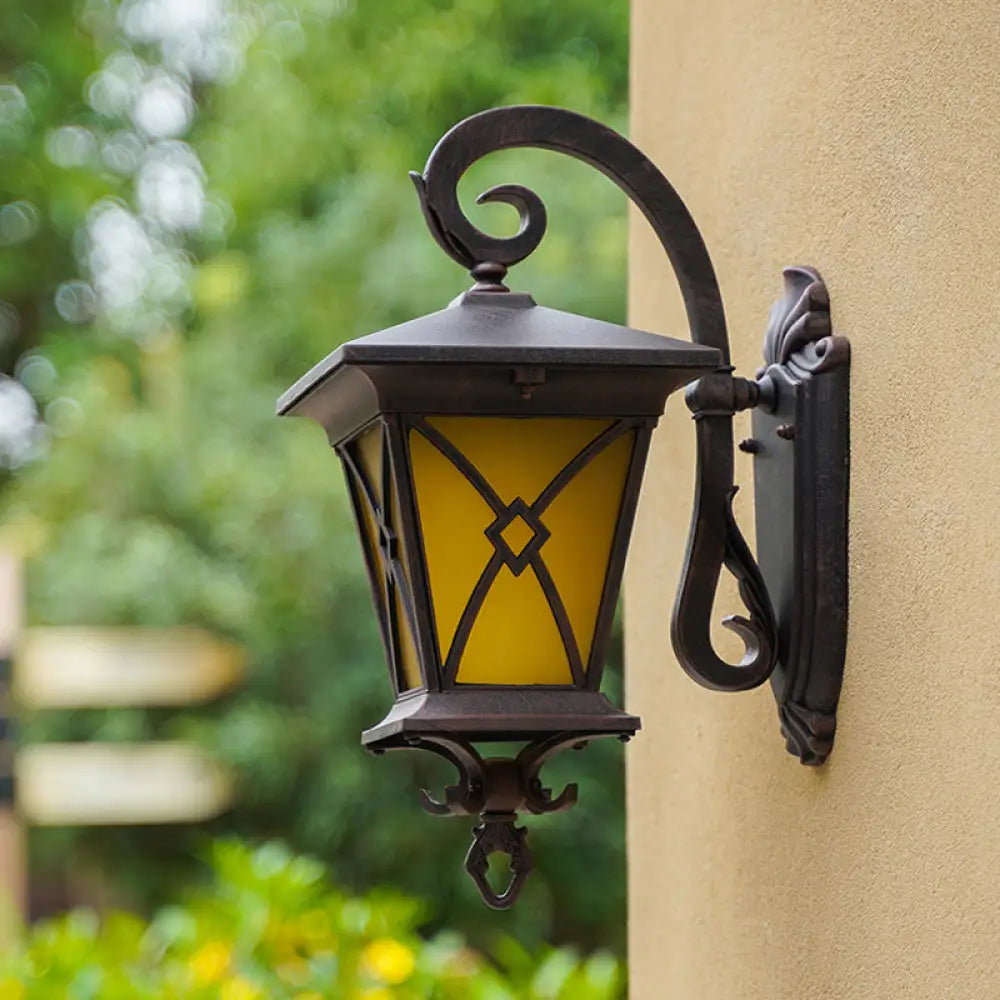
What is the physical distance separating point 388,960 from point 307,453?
5.17 meters

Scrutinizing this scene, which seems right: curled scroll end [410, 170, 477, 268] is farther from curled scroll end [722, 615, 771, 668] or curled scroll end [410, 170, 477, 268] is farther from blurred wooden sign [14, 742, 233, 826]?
blurred wooden sign [14, 742, 233, 826]

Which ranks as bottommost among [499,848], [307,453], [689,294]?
[307,453]

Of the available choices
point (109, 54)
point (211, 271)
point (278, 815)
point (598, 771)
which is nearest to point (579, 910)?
point (598, 771)

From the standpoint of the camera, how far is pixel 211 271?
37.8ft

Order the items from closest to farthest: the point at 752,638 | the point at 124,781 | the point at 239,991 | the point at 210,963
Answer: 1. the point at 752,638
2. the point at 239,991
3. the point at 210,963
4. the point at 124,781

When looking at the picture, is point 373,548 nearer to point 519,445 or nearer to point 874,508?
point 519,445

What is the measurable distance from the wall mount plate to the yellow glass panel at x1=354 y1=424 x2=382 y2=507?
0.38 m

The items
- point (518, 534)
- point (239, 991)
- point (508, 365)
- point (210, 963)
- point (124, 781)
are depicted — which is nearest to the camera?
point (508, 365)

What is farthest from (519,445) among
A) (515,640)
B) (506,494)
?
(515,640)

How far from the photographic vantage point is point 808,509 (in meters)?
1.56

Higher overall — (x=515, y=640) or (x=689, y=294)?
(x=689, y=294)

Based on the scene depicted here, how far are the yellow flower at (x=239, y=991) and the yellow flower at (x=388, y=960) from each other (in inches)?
11.3

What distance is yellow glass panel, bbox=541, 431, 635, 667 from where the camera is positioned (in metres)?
1.49

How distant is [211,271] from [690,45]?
967 cm
